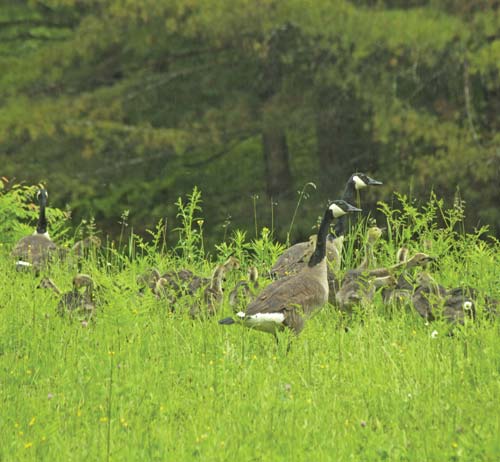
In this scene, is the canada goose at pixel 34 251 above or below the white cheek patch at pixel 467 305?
below

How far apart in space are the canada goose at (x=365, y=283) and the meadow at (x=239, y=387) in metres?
0.16

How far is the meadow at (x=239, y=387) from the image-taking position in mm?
5691

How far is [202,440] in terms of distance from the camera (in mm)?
5734

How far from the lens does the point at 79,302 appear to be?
861 centimetres

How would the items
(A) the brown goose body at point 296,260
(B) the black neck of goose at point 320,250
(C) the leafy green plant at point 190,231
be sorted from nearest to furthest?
1. (B) the black neck of goose at point 320,250
2. (A) the brown goose body at point 296,260
3. (C) the leafy green plant at point 190,231

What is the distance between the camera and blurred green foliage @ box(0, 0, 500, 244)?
56.0 feet

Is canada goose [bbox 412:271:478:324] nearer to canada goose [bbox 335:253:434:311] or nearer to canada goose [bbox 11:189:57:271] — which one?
canada goose [bbox 335:253:434:311]

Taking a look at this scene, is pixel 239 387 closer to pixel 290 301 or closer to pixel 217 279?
pixel 290 301

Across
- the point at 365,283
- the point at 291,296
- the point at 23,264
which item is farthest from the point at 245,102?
the point at 291,296

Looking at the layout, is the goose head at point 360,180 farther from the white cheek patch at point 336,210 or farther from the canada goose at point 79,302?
the canada goose at point 79,302

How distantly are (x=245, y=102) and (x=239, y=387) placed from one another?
531 inches

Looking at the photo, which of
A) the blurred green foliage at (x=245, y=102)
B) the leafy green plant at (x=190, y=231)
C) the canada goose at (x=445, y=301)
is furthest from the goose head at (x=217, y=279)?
the blurred green foliage at (x=245, y=102)

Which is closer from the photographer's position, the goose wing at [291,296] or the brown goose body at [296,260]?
the goose wing at [291,296]

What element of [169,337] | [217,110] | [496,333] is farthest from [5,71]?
[496,333]
